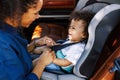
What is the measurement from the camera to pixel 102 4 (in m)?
2.40

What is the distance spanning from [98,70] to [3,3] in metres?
0.82

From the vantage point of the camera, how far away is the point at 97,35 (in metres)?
2.02

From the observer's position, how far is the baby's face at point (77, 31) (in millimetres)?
2307

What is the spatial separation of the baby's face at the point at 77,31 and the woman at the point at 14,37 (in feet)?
2.25

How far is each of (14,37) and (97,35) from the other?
2.15 ft

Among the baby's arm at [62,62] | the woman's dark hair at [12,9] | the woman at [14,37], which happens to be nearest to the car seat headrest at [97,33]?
the baby's arm at [62,62]

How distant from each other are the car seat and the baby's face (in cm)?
24

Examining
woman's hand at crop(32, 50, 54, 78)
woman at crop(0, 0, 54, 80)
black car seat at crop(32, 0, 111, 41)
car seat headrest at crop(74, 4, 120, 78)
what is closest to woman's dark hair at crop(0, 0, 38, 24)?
woman at crop(0, 0, 54, 80)

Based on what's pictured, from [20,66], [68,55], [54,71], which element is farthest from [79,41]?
[20,66]

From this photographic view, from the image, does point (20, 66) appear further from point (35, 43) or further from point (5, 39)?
point (35, 43)

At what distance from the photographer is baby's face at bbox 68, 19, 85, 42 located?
2.31 meters

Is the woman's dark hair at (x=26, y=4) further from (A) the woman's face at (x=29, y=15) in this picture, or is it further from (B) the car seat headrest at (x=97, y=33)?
(B) the car seat headrest at (x=97, y=33)

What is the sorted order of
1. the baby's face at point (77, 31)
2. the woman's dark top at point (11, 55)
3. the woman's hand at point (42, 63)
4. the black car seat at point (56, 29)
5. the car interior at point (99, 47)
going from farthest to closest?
Result: the black car seat at point (56, 29)
the baby's face at point (77, 31)
the car interior at point (99, 47)
the woman's hand at point (42, 63)
the woman's dark top at point (11, 55)

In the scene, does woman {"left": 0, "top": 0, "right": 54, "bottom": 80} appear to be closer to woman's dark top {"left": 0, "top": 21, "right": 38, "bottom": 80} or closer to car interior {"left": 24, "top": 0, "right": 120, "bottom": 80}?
woman's dark top {"left": 0, "top": 21, "right": 38, "bottom": 80}
